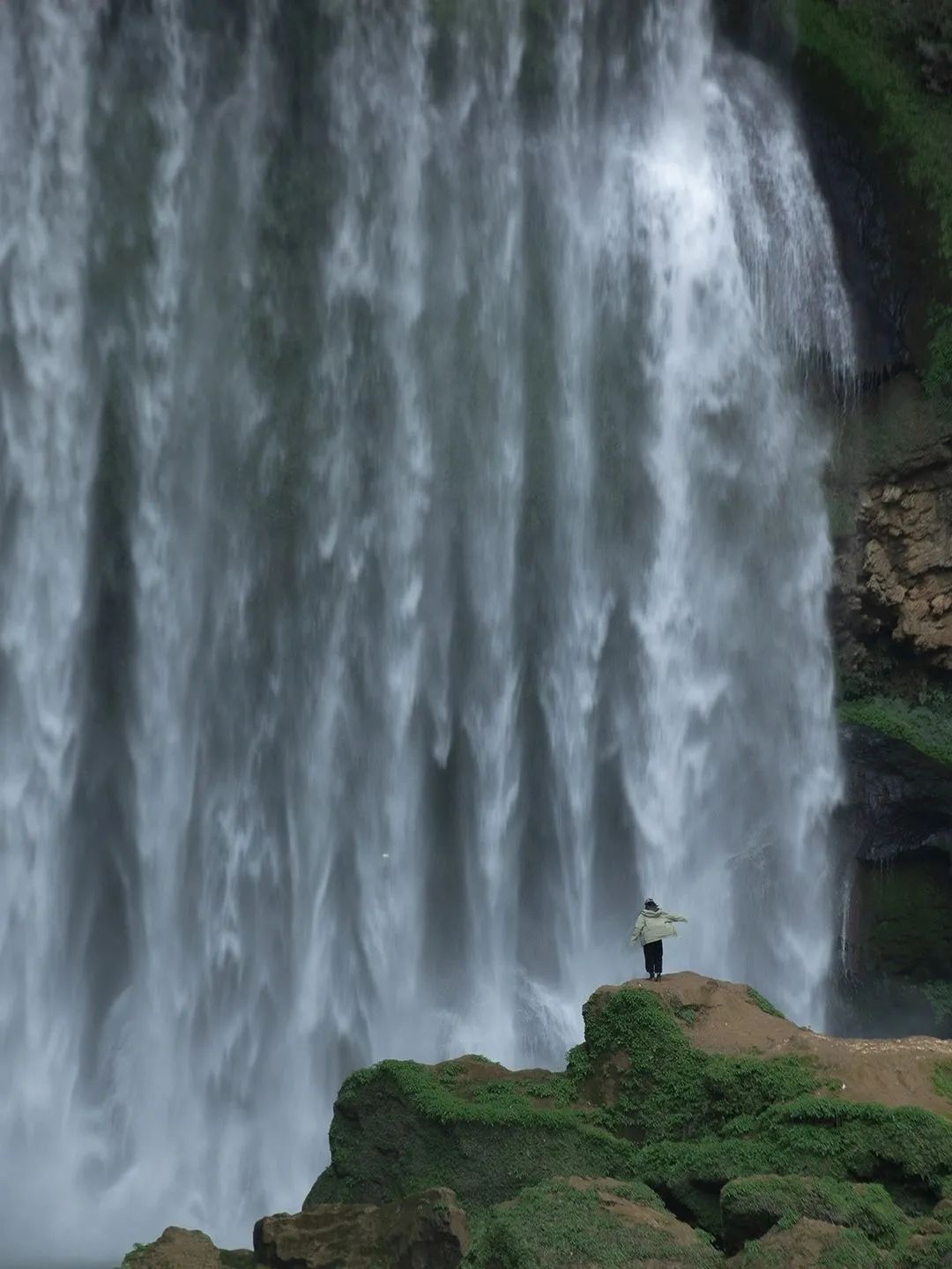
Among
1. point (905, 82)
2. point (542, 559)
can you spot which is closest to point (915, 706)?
point (542, 559)

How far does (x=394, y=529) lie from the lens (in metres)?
22.0

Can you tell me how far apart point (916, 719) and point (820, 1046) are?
1036 centimetres

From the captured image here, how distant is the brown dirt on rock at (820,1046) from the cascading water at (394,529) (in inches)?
288

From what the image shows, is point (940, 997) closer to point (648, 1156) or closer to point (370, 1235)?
point (648, 1156)

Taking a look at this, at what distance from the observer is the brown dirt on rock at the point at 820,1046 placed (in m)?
11.2

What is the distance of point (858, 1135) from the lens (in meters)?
10.7

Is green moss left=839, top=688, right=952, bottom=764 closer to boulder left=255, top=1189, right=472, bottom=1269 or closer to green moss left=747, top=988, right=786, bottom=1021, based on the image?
green moss left=747, top=988, right=786, bottom=1021

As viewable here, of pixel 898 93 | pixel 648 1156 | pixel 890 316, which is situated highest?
pixel 898 93

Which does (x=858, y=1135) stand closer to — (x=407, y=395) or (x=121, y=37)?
(x=407, y=395)

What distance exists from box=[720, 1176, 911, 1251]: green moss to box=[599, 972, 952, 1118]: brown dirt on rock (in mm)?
1155

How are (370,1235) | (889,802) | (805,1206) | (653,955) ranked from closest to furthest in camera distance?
1. (805,1206)
2. (370,1235)
3. (653,955)
4. (889,802)

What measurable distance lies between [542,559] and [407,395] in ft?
9.59

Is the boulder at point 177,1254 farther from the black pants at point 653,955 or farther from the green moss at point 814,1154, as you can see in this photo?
the black pants at point 653,955

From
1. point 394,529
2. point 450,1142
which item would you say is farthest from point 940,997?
point 450,1142
